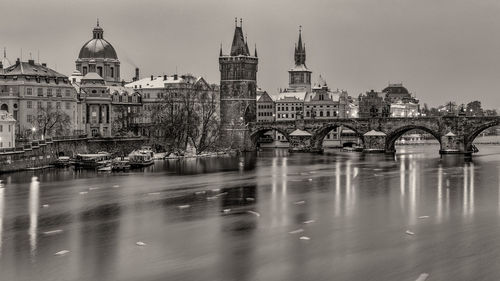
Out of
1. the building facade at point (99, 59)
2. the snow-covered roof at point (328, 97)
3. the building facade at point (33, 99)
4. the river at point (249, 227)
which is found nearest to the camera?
the river at point (249, 227)

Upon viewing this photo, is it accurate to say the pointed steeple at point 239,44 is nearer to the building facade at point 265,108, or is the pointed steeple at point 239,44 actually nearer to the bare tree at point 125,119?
the bare tree at point 125,119

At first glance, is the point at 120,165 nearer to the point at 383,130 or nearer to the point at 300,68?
the point at 383,130

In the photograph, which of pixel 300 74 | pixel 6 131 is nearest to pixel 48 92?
pixel 6 131

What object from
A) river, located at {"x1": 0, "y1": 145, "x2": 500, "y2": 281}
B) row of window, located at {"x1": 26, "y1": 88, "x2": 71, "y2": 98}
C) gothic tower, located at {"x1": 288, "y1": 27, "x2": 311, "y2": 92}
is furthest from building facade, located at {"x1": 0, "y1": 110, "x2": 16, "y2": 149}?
gothic tower, located at {"x1": 288, "y1": 27, "x2": 311, "y2": 92}

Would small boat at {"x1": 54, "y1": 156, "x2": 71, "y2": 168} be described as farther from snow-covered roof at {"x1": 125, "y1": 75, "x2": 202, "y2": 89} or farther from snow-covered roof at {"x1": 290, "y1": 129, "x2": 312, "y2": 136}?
snow-covered roof at {"x1": 125, "y1": 75, "x2": 202, "y2": 89}

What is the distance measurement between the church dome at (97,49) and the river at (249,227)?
56.3 m

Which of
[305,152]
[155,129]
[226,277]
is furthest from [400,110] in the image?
[226,277]

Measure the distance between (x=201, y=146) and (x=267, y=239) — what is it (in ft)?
161

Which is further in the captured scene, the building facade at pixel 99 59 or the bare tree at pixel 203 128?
the building facade at pixel 99 59

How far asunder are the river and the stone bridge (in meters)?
24.6

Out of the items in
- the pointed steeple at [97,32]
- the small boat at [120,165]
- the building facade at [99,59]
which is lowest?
the small boat at [120,165]

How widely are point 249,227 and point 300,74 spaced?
107 meters

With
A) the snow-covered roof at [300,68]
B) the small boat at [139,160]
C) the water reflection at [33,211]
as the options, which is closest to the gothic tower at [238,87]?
the small boat at [139,160]

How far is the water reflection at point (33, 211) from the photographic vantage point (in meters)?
26.6
